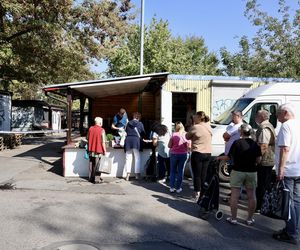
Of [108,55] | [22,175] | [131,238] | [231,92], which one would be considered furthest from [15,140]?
[131,238]

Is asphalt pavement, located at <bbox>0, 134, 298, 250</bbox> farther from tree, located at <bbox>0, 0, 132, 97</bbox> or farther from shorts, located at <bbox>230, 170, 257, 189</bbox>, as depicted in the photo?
tree, located at <bbox>0, 0, 132, 97</bbox>

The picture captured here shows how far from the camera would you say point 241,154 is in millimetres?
6238

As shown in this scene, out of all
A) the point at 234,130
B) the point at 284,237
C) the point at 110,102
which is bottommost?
the point at 284,237

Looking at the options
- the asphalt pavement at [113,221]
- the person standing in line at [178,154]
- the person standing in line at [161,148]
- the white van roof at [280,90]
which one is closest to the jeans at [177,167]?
the person standing in line at [178,154]

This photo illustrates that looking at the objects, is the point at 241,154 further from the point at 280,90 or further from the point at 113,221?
the point at 280,90

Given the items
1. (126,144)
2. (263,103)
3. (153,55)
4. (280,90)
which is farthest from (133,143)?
(153,55)

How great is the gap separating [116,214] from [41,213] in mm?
1304

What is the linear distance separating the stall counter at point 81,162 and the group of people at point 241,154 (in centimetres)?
53

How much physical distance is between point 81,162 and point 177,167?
130 inches

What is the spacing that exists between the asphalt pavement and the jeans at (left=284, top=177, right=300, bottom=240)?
9.1 inches

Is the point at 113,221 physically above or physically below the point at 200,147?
below

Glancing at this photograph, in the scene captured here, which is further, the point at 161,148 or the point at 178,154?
the point at 161,148

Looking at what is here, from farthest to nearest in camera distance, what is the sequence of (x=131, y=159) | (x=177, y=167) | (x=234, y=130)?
1. (x=131, y=159)
2. (x=177, y=167)
3. (x=234, y=130)

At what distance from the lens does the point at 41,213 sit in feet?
22.1
